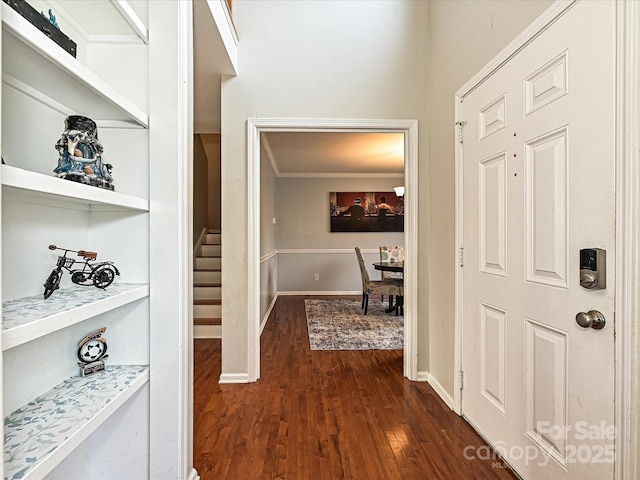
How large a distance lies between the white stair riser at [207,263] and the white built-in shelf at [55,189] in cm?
385

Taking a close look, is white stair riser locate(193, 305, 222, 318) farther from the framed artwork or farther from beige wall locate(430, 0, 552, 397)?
the framed artwork

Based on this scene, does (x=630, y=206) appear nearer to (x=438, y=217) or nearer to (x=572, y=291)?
(x=572, y=291)

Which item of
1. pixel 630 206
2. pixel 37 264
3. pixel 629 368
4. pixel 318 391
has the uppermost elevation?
pixel 630 206

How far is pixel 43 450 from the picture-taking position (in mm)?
902

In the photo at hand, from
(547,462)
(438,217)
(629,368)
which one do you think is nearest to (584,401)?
(629,368)

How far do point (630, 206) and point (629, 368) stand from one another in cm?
50

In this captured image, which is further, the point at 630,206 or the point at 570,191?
the point at 570,191

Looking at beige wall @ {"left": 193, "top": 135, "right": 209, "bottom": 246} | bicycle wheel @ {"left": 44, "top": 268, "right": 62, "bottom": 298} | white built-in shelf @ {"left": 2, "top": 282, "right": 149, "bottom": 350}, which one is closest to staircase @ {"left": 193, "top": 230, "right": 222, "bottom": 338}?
beige wall @ {"left": 193, "top": 135, "right": 209, "bottom": 246}

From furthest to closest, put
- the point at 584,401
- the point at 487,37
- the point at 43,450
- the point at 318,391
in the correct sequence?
the point at 318,391, the point at 487,37, the point at 584,401, the point at 43,450

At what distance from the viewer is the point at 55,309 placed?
3.24 feet

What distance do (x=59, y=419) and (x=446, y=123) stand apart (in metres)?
2.55

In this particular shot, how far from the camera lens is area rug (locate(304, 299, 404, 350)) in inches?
149

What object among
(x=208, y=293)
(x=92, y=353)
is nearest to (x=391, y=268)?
(x=208, y=293)

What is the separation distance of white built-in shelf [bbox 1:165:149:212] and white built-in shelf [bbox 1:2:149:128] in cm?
29
